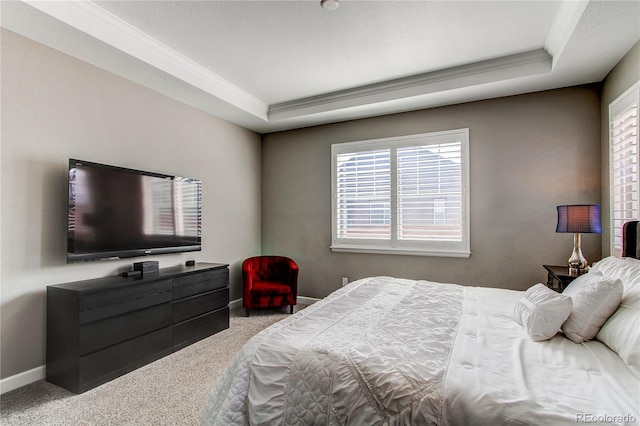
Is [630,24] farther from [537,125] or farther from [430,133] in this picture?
[430,133]

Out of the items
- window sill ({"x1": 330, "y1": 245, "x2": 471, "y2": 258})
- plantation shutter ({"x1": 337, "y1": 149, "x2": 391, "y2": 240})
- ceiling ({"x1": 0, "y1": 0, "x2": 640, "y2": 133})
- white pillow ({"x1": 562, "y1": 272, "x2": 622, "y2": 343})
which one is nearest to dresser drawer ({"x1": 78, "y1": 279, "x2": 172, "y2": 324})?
ceiling ({"x1": 0, "y1": 0, "x2": 640, "y2": 133})

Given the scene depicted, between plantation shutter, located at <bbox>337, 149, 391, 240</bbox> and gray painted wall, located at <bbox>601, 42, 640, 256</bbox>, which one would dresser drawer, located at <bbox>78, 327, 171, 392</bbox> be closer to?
plantation shutter, located at <bbox>337, 149, 391, 240</bbox>

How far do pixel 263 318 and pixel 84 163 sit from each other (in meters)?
2.55

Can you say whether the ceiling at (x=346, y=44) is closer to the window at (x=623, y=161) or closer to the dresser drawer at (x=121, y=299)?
the window at (x=623, y=161)

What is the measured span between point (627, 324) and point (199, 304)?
128 inches

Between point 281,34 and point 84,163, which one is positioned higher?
point 281,34

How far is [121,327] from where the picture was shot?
2.53 meters

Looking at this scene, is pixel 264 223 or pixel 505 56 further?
pixel 264 223

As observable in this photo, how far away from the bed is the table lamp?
3.47 feet

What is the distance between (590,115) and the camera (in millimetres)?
3195

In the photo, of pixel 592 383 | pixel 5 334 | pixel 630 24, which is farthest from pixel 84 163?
pixel 630 24

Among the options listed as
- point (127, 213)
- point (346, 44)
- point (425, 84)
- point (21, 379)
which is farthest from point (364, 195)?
point (21, 379)

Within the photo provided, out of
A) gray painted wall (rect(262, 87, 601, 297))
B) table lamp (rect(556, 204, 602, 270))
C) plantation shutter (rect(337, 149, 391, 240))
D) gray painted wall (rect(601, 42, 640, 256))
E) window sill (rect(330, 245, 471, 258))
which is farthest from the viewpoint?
plantation shutter (rect(337, 149, 391, 240))

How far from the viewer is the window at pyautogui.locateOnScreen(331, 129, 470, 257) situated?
3777 mm
